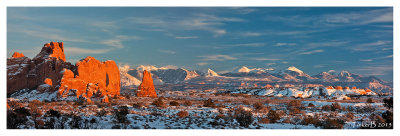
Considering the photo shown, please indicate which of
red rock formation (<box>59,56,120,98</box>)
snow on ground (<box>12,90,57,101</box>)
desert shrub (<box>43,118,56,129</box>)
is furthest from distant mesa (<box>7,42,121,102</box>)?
desert shrub (<box>43,118,56,129</box>)

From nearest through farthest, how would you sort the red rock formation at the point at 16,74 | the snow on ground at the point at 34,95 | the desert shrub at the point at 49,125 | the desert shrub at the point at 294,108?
the desert shrub at the point at 49,125 → the desert shrub at the point at 294,108 → the snow on ground at the point at 34,95 → the red rock formation at the point at 16,74

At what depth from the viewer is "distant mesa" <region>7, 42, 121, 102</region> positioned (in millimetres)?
47062

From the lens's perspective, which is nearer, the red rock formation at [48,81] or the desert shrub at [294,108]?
the desert shrub at [294,108]

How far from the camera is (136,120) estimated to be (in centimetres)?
2539

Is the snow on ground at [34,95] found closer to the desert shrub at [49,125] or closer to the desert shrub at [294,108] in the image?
the desert shrub at [49,125]

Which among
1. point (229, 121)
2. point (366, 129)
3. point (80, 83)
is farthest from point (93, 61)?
point (366, 129)

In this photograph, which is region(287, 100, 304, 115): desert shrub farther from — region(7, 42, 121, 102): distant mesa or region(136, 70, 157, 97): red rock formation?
region(136, 70, 157, 97): red rock formation

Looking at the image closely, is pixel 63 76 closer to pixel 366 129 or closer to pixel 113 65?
pixel 113 65

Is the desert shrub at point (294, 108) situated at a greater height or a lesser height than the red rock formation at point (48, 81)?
lesser

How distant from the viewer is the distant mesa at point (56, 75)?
47.1 metres

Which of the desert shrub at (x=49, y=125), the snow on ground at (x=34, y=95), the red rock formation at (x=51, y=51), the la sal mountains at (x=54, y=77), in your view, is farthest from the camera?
the red rock formation at (x=51, y=51)

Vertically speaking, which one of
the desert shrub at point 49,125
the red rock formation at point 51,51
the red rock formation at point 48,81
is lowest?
the desert shrub at point 49,125

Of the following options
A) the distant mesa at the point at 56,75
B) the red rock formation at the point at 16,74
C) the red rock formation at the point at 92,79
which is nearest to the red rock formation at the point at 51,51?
the distant mesa at the point at 56,75

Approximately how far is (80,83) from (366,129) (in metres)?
42.0
